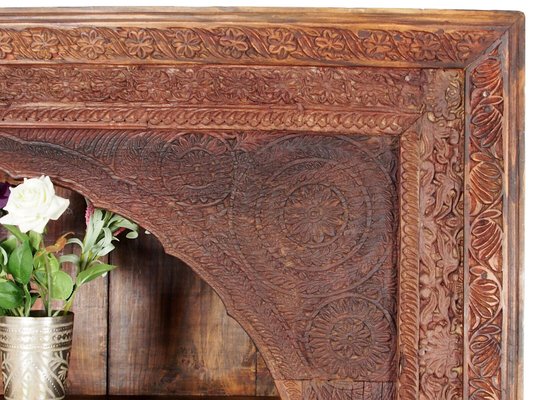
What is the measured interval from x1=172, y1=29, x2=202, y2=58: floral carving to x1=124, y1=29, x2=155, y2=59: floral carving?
39mm

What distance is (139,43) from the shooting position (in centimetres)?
115

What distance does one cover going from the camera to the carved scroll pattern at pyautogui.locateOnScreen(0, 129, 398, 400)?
1174mm

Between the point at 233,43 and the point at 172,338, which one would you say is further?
the point at 172,338

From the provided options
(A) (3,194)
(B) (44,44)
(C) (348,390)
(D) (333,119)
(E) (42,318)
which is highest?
(B) (44,44)

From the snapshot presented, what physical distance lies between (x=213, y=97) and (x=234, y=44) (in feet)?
0.30

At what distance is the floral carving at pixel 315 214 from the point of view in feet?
3.87

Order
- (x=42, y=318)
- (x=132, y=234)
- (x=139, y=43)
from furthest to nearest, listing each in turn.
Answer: (x=132, y=234) < (x=42, y=318) < (x=139, y=43)

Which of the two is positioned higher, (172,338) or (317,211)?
(317,211)

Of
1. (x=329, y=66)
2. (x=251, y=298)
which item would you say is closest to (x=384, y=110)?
(x=329, y=66)

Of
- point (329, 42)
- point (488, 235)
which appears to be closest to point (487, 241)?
point (488, 235)

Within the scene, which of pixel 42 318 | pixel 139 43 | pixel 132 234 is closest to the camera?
pixel 139 43

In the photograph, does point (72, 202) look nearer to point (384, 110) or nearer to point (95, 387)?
point (95, 387)

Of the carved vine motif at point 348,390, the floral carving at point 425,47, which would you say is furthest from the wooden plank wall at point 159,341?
the floral carving at point 425,47

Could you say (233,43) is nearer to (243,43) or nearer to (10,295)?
(243,43)
